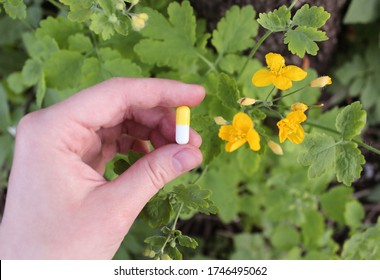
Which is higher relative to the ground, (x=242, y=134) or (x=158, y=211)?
(x=242, y=134)

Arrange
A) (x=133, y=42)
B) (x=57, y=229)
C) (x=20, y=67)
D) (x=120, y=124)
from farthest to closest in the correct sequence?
(x=20, y=67) → (x=133, y=42) → (x=120, y=124) → (x=57, y=229)

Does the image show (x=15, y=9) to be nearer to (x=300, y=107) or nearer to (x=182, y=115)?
(x=182, y=115)

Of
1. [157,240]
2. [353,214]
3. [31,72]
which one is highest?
[31,72]

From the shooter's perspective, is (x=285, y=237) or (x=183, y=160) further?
(x=285, y=237)

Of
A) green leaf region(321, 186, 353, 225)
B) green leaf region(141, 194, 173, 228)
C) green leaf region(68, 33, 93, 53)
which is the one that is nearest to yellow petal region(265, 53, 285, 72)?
green leaf region(141, 194, 173, 228)

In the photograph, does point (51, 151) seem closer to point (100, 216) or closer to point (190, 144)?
point (100, 216)

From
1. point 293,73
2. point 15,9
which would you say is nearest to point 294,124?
point 293,73
